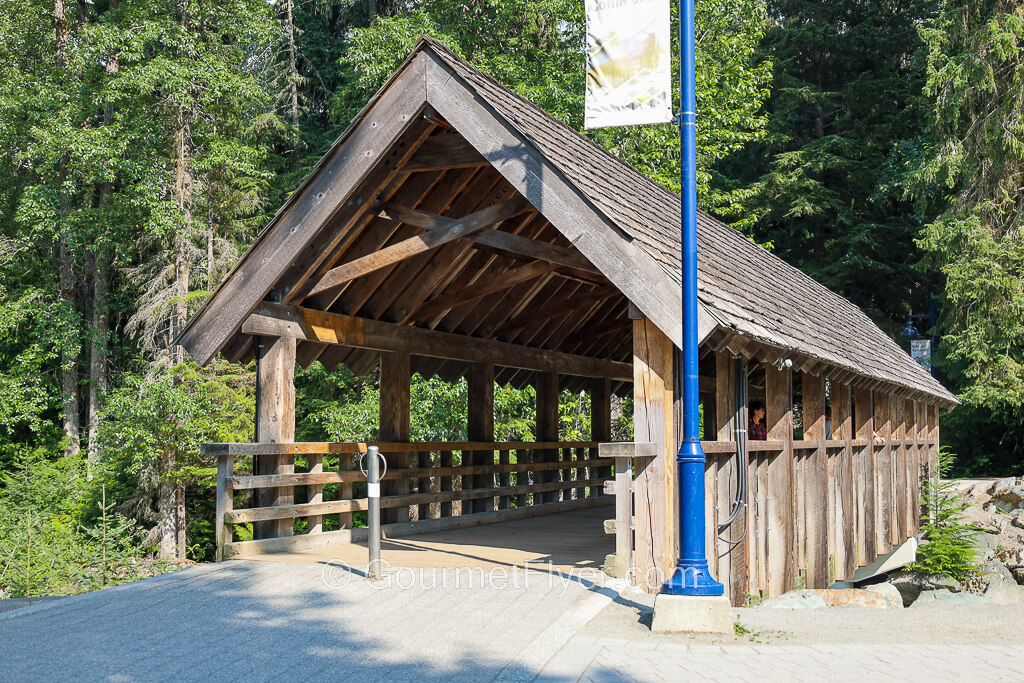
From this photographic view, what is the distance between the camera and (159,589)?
7055mm

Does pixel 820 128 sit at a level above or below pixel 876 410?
above

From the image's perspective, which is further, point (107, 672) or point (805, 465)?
point (805, 465)

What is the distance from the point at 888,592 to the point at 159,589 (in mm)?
6827

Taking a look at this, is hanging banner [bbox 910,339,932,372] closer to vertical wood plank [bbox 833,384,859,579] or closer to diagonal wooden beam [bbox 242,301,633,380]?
diagonal wooden beam [bbox 242,301,633,380]

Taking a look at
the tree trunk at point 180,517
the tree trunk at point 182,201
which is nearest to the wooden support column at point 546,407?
the tree trunk at point 180,517

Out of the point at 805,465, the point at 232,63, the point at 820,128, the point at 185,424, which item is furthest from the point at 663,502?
the point at 820,128

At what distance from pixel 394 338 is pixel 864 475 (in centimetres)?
657

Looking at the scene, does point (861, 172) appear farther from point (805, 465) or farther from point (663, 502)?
point (663, 502)

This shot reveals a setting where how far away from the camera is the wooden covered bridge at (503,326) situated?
7199 mm

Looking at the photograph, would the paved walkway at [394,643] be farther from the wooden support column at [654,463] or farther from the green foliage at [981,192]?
the green foliage at [981,192]

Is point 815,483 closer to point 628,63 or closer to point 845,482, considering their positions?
point 845,482

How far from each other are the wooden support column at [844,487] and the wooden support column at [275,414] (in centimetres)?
616

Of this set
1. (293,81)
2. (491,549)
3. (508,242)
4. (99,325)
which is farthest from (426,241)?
(293,81)

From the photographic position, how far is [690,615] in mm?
5777
